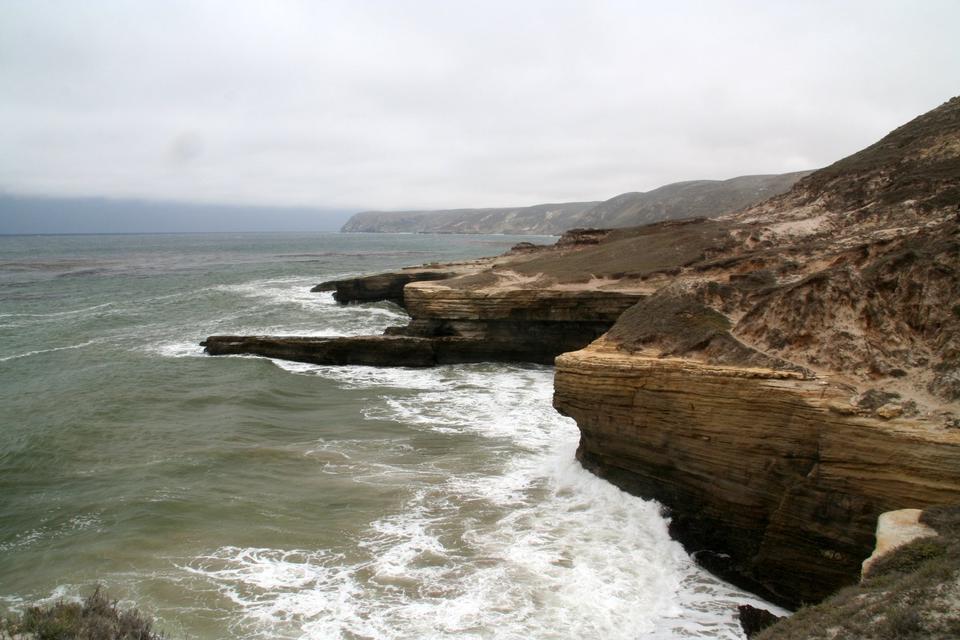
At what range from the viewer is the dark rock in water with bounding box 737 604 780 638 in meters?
6.25

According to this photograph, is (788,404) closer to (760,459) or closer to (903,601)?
(760,459)

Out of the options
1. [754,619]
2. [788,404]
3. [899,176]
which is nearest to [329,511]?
[754,619]

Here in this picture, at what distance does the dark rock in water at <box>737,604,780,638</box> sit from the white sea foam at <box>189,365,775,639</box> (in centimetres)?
11

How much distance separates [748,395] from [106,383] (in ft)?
55.7

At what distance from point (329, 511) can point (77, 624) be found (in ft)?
15.3

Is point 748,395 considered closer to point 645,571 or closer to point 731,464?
point 731,464

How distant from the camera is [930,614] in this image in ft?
12.8

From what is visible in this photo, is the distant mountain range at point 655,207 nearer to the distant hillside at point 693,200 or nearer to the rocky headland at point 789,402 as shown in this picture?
the distant hillside at point 693,200

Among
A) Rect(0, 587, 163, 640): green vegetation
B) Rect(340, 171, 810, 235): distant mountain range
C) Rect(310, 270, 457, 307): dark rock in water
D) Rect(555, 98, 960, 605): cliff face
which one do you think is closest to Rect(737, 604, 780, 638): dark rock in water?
Rect(555, 98, 960, 605): cliff face

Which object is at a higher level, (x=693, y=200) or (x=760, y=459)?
(x=693, y=200)

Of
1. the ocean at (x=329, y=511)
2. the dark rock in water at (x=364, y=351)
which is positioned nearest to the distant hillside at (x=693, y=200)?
the dark rock in water at (x=364, y=351)

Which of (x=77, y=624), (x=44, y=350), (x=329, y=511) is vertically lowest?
(x=329, y=511)

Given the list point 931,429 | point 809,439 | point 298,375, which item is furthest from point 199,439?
point 931,429

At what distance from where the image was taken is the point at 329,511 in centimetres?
915
